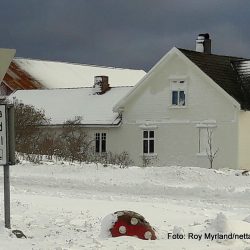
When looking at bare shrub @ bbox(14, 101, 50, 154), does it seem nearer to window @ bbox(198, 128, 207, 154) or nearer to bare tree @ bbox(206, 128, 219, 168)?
window @ bbox(198, 128, 207, 154)

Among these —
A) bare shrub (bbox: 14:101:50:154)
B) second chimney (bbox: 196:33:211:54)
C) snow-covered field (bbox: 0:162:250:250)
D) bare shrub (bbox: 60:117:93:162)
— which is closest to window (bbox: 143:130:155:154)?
bare shrub (bbox: 60:117:93:162)

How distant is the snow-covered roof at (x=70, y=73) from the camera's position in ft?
174

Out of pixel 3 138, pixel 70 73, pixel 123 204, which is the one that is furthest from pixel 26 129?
pixel 70 73

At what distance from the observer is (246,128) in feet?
105

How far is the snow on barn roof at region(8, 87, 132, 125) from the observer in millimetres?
36703

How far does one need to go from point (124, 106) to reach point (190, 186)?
15590 mm

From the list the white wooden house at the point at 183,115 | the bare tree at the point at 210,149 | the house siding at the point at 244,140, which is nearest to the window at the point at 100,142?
the white wooden house at the point at 183,115

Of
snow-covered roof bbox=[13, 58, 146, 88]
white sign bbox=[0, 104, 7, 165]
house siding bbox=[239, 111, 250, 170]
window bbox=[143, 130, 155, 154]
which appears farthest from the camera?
snow-covered roof bbox=[13, 58, 146, 88]

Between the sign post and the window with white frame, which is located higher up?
the window with white frame

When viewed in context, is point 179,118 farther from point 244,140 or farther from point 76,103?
point 76,103

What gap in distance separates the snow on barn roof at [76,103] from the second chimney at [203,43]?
505 cm

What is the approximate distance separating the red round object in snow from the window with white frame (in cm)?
2483

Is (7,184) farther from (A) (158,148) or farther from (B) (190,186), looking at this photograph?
(A) (158,148)

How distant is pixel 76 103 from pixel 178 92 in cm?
827
